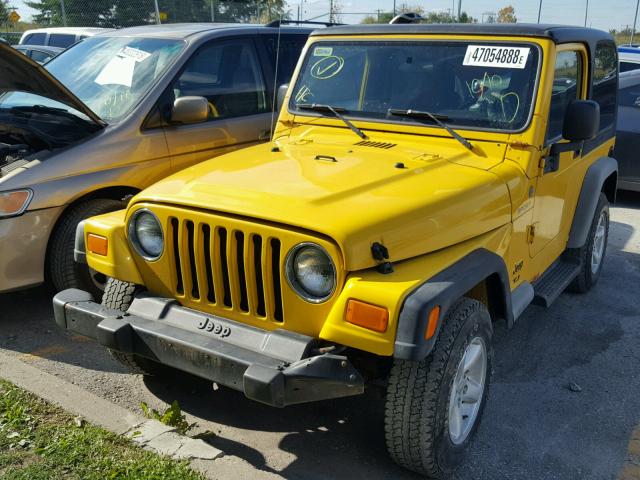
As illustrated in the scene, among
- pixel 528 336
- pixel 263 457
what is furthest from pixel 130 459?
pixel 528 336

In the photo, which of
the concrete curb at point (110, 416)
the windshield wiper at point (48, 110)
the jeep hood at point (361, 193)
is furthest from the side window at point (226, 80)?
the concrete curb at point (110, 416)

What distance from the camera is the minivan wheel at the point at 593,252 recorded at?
5.04 metres

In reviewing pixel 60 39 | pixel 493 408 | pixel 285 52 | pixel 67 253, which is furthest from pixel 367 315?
pixel 60 39

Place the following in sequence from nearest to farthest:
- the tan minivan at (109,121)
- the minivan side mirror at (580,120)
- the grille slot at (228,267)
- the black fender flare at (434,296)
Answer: the black fender flare at (434,296), the grille slot at (228,267), the minivan side mirror at (580,120), the tan minivan at (109,121)

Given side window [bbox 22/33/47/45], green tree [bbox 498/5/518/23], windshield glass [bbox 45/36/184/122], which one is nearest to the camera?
windshield glass [bbox 45/36/184/122]

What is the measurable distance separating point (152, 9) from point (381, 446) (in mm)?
18959

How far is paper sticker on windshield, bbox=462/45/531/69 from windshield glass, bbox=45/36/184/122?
7.73 feet

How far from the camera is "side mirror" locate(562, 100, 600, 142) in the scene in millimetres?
3697

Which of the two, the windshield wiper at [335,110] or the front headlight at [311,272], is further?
the windshield wiper at [335,110]

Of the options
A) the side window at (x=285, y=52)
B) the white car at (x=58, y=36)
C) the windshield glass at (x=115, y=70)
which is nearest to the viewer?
the windshield glass at (x=115, y=70)

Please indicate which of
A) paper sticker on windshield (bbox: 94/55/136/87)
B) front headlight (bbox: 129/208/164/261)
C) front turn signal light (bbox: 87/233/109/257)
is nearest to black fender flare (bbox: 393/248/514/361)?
front headlight (bbox: 129/208/164/261)

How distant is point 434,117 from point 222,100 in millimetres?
2198

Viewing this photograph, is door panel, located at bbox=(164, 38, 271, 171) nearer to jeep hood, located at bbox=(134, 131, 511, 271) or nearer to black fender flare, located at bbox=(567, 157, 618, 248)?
jeep hood, located at bbox=(134, 131, 511, 271)

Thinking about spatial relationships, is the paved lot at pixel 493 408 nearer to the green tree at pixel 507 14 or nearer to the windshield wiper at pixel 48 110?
the windshield wiper at pixel 48 110
